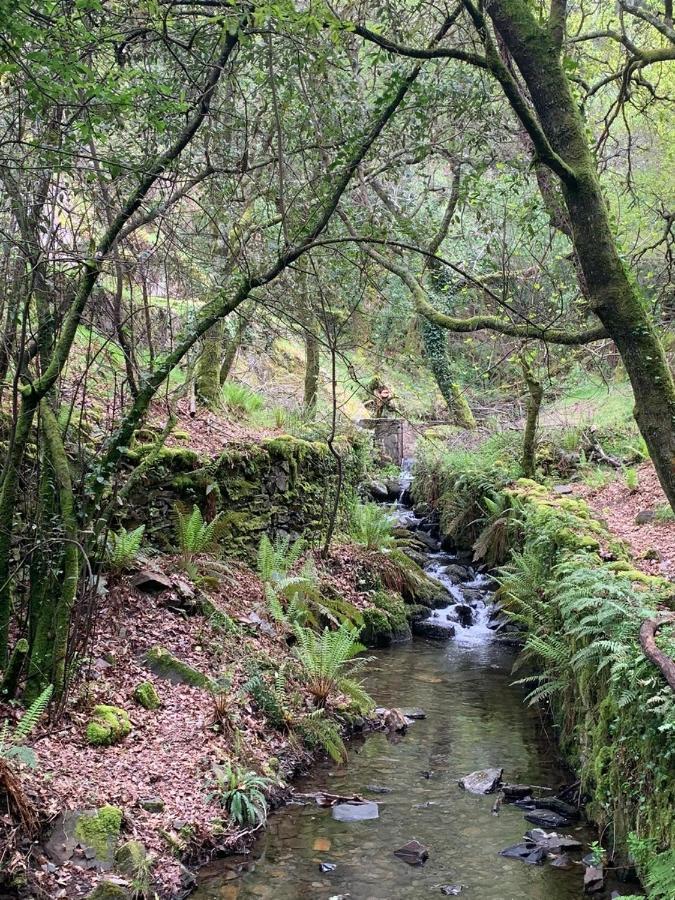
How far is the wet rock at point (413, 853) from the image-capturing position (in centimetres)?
474

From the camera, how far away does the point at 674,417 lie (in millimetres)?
3783

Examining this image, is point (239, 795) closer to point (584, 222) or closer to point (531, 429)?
point (584, 222)

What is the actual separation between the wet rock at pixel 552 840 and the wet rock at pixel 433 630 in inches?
212

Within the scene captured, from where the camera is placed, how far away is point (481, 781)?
5.93 meters

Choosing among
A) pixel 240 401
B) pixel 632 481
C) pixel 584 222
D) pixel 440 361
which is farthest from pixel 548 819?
pixel 440 361

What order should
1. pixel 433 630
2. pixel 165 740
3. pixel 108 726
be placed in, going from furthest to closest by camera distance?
1. pixel 433 630
2. pixel 165 740
3. pixel 108 726

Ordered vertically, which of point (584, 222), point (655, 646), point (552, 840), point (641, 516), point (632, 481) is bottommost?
point (552, 840)

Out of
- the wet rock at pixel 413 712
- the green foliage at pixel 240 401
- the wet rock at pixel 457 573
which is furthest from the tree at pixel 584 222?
the wet rock at pixel 457 573

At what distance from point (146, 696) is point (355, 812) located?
1.78 meters

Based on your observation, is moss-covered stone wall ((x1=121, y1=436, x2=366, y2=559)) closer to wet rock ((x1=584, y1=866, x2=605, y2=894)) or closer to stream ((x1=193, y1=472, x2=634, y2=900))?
stream ((x1=193, y1=472, x2=634, y2=900))

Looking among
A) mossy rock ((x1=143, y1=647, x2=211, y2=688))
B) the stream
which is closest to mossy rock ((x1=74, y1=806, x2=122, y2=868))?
the stream

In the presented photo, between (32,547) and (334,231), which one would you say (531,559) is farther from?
(32,547)

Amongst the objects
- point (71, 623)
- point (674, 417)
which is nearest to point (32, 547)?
point (71, 623)

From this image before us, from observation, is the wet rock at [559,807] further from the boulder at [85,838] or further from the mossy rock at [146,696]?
the boulder at [85,838]
